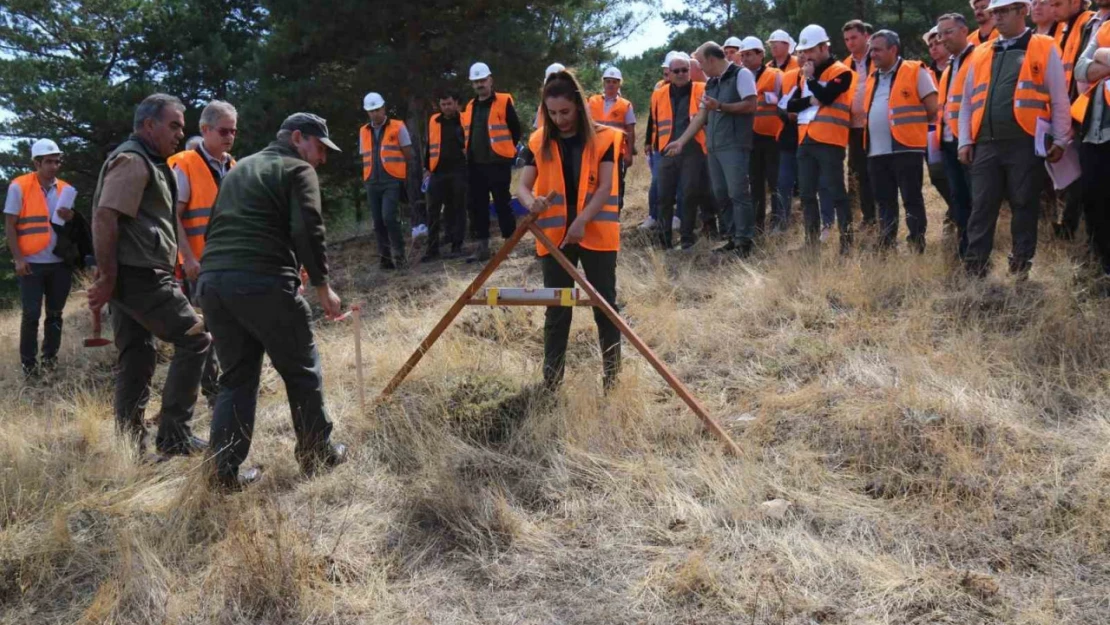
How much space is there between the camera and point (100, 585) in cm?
369

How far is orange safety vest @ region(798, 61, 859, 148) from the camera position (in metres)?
7.29

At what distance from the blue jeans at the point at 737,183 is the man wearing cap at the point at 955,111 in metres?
1.59

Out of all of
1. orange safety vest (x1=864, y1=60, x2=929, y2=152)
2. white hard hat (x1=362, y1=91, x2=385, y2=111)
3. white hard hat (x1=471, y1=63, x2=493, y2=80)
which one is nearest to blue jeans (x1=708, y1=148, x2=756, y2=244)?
orange safety vest (x1=864, y1=60, x2=929, y2=152)

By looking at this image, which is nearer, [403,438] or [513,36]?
[403,438]

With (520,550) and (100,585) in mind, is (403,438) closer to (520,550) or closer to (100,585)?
(520,550)

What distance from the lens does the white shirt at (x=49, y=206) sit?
7688mm

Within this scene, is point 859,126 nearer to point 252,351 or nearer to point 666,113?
point 666,113

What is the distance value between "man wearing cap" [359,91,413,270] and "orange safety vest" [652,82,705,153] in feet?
9.16

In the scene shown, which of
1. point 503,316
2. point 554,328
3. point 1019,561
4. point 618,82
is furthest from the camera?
point 618,82

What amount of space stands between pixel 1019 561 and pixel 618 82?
7.20 meters

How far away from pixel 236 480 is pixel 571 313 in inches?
78.9

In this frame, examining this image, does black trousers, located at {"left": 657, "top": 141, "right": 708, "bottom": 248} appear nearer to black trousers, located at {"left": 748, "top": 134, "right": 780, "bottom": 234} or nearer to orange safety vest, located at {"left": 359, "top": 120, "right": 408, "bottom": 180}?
black trousers, located at {"left": 748, "top": 134, "right": 780, "bottom": 234}

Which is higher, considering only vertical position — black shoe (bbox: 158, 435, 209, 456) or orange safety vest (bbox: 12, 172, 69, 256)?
orange safety vest (bbox: 12, 172, 69, 256)

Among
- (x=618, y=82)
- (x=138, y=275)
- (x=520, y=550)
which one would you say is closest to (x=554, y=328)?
(x=520, y=550)
